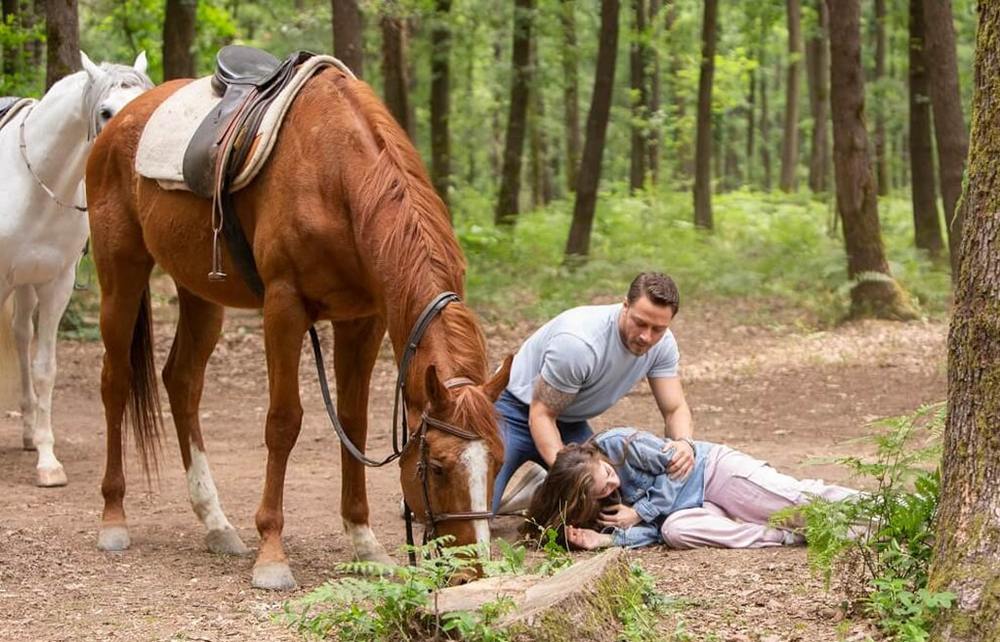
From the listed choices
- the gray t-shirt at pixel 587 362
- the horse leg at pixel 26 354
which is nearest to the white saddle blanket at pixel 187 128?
the gray t-shirt at pixel 587 362

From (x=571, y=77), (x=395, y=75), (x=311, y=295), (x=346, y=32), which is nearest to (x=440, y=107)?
(x=395, y=75)

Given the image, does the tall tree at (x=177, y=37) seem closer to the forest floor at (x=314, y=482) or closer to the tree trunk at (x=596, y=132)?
the forest floor at (x=314, y=482)

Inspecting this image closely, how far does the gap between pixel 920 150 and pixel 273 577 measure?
14.3m

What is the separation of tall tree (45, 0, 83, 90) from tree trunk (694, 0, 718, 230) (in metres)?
11.8

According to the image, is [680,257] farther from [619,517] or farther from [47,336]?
[619,517]

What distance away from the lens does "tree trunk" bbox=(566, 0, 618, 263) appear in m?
16.4

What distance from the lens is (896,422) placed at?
4.30 metres

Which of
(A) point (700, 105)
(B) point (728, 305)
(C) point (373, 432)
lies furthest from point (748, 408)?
(A) point (700, 105)

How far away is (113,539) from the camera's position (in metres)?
6.05

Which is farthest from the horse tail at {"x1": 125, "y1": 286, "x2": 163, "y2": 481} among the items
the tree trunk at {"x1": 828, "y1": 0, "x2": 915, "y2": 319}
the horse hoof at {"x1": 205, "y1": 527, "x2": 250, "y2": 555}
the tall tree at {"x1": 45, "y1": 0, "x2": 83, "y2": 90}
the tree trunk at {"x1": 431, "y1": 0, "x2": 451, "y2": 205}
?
the tree trunk at {"x1": 431, "y1": 0, "x2": 451, "y2": 205}

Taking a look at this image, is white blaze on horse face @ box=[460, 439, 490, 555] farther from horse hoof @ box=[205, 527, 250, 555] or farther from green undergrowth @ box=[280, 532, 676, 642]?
horse hoof @ box=[205, 527, 250, 555]

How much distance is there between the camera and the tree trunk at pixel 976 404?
3623 millimetres

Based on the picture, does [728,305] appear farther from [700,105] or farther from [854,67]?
[700,105]

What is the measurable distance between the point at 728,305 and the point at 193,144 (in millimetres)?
10916
